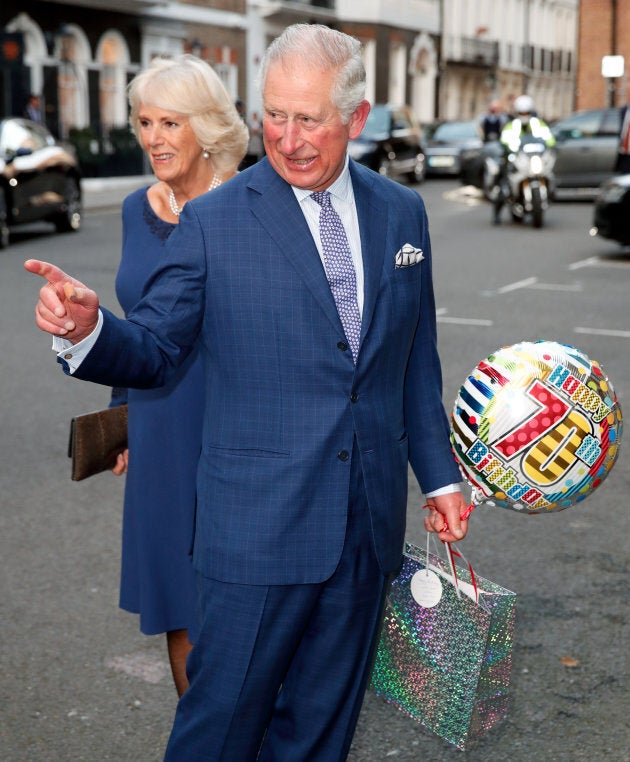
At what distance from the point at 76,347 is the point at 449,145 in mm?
29539

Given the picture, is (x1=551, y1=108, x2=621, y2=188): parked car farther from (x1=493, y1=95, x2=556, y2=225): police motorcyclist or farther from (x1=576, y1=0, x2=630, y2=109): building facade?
(x1=576, y1=0, x2=630, y2=109): building facade

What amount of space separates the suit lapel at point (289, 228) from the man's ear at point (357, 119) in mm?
181

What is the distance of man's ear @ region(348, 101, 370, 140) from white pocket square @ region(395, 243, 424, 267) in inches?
10.3

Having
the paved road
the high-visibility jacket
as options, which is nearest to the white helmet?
the high-visibility jacket

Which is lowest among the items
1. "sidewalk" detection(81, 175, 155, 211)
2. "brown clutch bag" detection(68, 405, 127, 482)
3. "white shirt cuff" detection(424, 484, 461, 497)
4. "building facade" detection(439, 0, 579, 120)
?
"sidewalk" detection(81, 175, 155, 211)

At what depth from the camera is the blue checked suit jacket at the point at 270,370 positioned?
2549mm

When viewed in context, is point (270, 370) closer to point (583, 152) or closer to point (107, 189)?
point (583, 152)

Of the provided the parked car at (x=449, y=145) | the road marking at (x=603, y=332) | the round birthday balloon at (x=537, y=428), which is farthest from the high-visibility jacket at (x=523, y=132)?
the round birthday balloon at (x=537, y=428)

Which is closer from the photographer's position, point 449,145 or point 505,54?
point 449,145

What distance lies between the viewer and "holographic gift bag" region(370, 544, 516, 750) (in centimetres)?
290

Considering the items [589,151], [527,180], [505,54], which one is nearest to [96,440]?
[527,180]

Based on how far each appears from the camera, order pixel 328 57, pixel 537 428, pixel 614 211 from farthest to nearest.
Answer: pixel 614 211, pixel 537 428, pixel 328 57

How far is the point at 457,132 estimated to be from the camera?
106ft

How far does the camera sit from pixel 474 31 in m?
58.7
